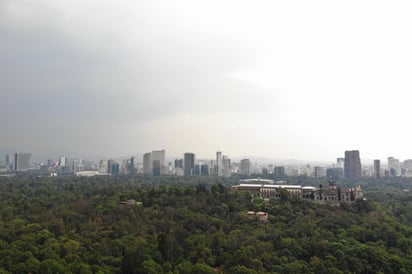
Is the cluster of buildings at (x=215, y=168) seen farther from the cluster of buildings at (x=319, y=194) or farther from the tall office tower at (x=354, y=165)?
the cluster of buildings at (x=319, y=194)

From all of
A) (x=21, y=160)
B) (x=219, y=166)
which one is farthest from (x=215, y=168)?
(x=21, y=160)

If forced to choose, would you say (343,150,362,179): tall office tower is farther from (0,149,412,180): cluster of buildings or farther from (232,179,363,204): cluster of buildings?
(232,179,363,204): cluster of buildings

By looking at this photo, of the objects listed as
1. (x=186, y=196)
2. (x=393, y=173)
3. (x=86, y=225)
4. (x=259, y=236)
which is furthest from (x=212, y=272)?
(x=393, y=173)

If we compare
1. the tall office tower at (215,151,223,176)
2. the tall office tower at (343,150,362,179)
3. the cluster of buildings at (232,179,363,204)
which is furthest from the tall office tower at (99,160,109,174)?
the cluster of buildings at (232,179,363,204)

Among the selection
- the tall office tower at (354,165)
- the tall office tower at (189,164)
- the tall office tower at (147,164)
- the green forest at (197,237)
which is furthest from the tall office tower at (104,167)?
the green forest at (197,237)

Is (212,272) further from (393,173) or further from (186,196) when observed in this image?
(393,173)

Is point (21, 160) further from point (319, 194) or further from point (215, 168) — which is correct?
point (319, 194)
